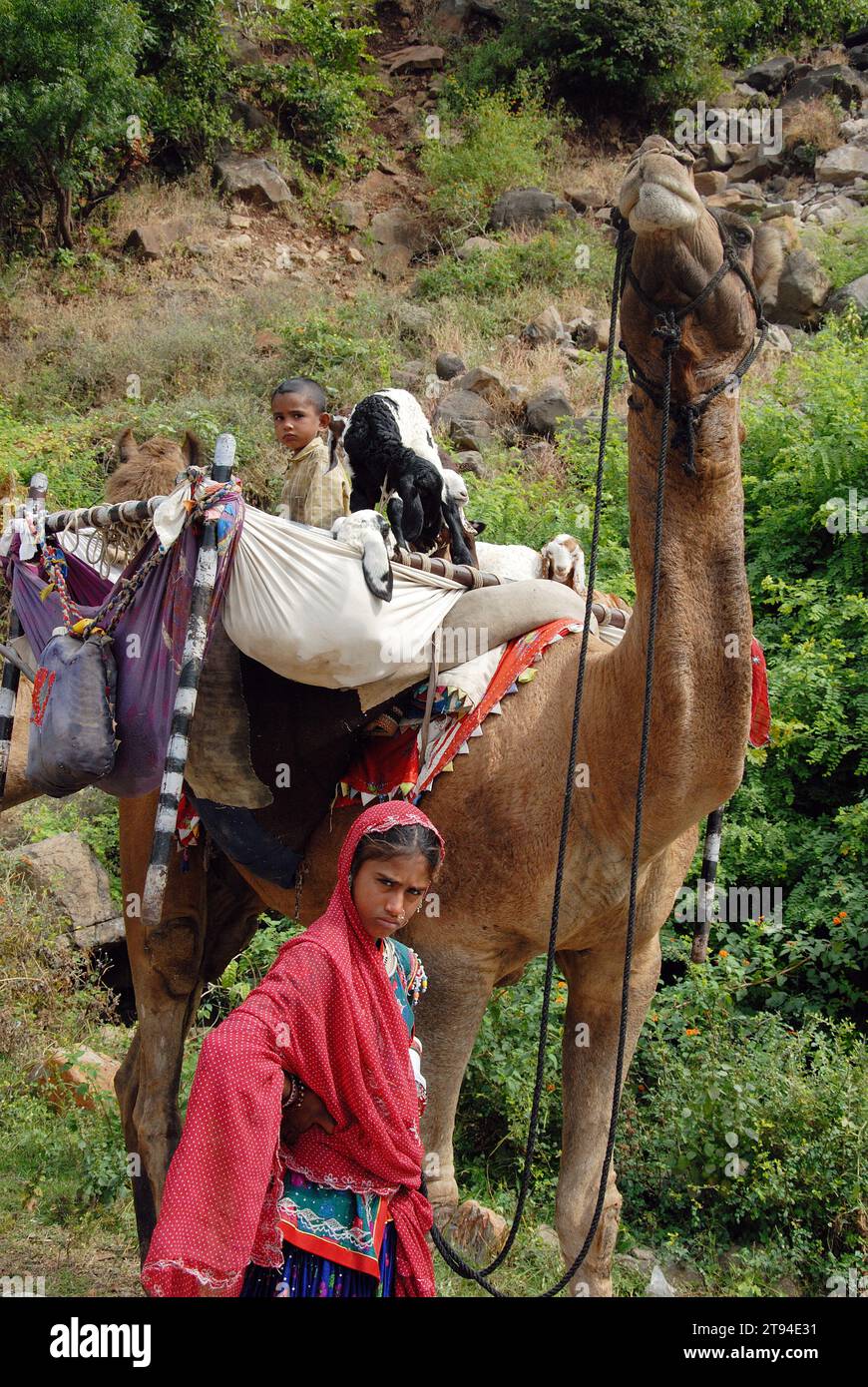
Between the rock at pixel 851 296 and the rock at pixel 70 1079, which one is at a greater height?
the rock at pixel 851 296

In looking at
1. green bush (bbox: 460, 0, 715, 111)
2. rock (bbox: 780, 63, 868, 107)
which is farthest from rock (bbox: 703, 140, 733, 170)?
green bush (bbox: 460, 0, 715, 111)

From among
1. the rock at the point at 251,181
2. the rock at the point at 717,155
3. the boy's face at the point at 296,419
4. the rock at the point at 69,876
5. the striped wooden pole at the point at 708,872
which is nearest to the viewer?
the striped wooden pole at the point at 708,872

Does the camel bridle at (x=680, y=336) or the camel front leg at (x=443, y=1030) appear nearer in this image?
the camel bridle at (x=680, y=336)

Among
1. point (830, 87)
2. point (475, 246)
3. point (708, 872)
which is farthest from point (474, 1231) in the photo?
point (830, 87)

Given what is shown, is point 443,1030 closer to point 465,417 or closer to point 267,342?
point 465,417

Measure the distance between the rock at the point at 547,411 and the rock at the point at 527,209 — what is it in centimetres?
592

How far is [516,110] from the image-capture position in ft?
68.6

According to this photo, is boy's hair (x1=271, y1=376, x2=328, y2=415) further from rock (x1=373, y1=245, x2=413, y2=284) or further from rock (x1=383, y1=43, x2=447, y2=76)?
rock (x1=383, y1=43, x2=447, y2=76)

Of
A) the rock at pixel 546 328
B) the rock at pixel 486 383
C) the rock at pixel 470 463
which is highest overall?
the rock at pixel 546 328

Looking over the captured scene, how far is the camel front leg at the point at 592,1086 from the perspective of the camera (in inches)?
169

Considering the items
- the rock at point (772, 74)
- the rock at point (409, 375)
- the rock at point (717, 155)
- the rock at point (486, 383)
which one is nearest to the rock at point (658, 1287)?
the rock at point (486, 383)

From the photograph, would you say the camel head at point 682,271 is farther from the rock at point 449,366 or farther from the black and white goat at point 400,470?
the rock at point 449,366
